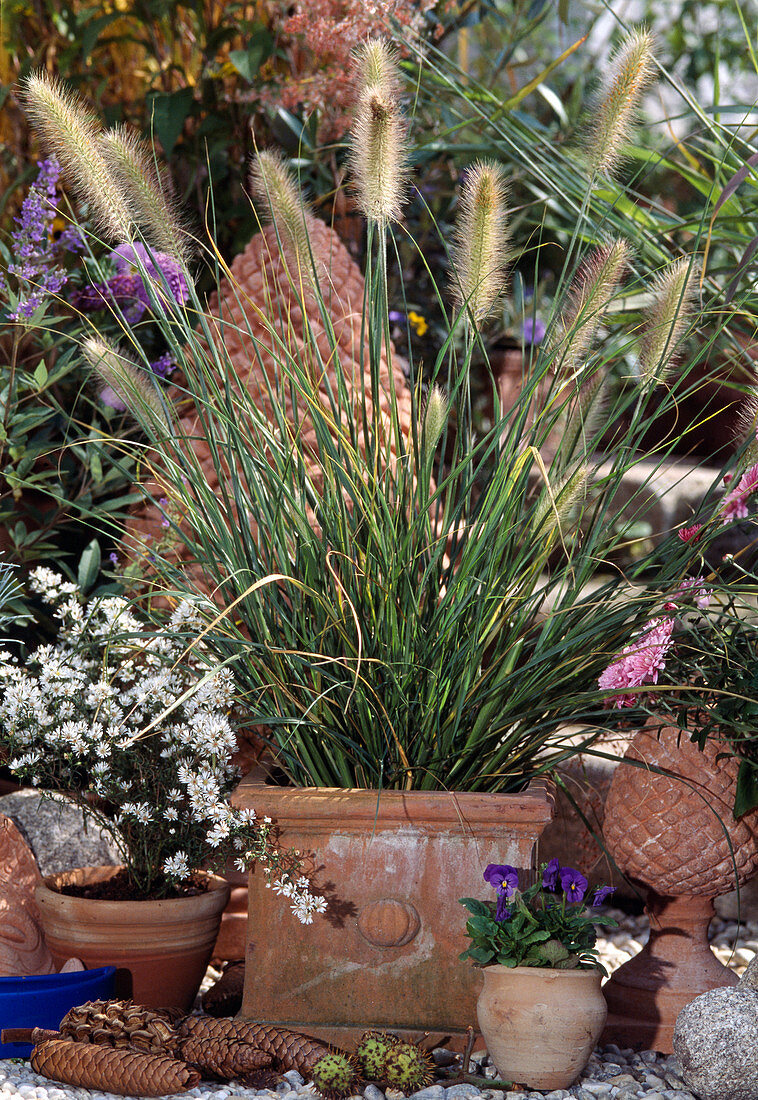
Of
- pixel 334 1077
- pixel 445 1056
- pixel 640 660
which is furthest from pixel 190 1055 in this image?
pixel 640 660

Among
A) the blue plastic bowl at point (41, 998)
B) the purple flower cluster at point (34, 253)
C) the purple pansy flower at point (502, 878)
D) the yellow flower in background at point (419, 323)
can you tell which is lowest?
the blue plastic bowl at point (41, 998)

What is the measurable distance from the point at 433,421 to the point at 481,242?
0.22 m

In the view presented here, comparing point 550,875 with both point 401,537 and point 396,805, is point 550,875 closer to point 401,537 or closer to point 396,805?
point 396,805

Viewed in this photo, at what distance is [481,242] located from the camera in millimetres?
1202

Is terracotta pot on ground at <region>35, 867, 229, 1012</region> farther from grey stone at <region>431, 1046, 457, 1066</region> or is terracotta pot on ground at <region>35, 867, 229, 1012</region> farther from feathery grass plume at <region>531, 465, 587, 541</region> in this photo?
feathery grass plume at <region>531, 465, 587, 541</region>

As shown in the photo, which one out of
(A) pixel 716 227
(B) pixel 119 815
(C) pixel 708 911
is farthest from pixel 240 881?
(A) pixel 716 227

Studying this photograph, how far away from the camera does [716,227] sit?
68.4 inches

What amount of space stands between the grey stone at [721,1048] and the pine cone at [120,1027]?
1.85ft

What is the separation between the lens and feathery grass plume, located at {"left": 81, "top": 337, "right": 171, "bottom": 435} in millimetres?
1277

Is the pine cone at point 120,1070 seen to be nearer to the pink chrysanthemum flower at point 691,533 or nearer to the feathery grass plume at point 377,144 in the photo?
the pink chrysanthemum flower at point 691,533

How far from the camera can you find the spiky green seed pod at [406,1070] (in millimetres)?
1085

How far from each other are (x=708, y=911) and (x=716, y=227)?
3.65 feet

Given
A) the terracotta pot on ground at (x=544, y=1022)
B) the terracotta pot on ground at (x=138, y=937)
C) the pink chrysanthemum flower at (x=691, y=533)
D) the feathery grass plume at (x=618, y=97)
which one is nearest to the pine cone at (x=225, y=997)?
the terracotta pot on ground at (x=138, y=937)

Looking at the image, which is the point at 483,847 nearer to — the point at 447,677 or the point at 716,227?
the point at 447,677
